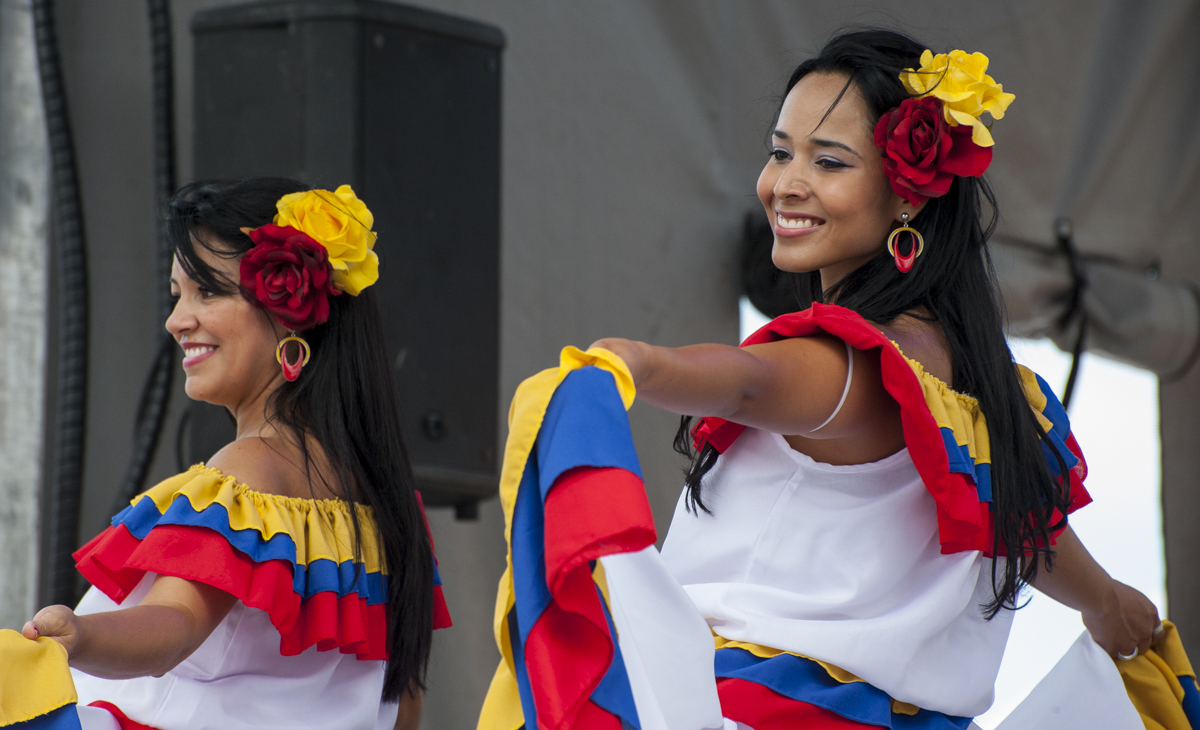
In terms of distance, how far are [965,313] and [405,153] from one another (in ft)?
4.30

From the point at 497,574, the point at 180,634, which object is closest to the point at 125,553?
the point at 180,634

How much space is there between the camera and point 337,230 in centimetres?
176

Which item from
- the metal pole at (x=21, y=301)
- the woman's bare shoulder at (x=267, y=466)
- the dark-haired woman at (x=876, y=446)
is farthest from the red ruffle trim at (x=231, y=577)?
the metal pole at (x=21, y=301)

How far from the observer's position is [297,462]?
5.40ft

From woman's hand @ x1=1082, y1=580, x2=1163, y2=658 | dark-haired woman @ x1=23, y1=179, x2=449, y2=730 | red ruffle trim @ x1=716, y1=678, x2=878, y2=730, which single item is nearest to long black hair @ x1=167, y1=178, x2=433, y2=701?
dark-haired woman @ x1=23, y1=179, x2=449, y2=730

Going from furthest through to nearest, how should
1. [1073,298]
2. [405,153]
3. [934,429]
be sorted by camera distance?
[1073,298]
[405,153]
[934,429]

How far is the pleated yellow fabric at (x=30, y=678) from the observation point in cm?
122

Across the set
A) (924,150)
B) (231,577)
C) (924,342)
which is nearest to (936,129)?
(924,150)

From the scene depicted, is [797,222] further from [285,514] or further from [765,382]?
[285,514]

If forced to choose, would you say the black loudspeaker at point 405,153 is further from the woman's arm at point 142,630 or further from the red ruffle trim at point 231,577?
the woman's arm at point 142,630

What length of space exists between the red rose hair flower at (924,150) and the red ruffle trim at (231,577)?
837mm

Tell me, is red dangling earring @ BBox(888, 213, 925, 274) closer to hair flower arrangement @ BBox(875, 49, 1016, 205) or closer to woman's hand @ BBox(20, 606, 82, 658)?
hair flower arrangement @ BBox(875, 49, 1016, 205)

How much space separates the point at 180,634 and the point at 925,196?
37.9 inches

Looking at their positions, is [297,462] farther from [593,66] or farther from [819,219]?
[593,66]
